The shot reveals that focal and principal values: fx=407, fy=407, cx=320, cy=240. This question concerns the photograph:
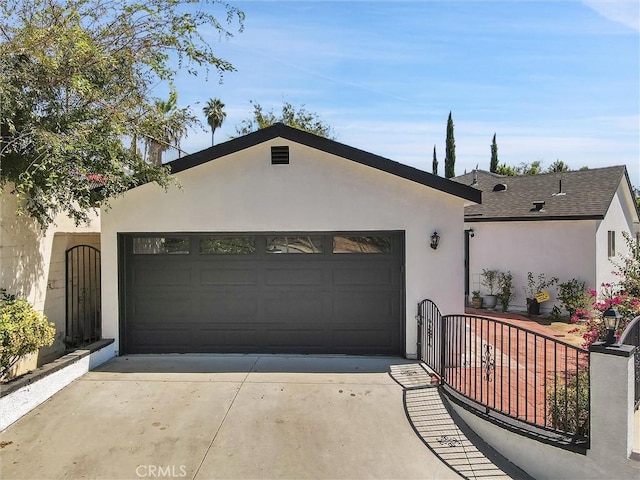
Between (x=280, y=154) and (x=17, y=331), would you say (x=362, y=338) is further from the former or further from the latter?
(x=17, y=331)

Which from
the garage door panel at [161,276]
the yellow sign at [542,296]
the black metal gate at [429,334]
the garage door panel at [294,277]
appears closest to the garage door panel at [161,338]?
the garage door panel at [161,276]

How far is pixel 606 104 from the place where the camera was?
7691mm

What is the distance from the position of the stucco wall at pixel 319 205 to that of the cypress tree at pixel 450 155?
28.0m

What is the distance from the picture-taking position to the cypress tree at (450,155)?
33562 millimetres

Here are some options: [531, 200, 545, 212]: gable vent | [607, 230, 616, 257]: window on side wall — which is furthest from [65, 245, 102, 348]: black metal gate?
[607, 230, 616, 257]: window on side wall

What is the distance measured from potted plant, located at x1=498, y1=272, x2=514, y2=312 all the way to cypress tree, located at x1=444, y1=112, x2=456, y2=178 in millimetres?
22558

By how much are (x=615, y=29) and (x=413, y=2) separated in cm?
313

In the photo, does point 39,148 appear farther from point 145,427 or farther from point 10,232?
point 145,427

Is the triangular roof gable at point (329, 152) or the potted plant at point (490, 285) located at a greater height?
the triangular roof gable at point (329, 152)

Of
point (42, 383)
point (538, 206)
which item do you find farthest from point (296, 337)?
point (538, 206)

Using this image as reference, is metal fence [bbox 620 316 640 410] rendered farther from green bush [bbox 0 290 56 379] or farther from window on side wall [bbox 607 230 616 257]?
window on side wall [bbox 607 230 616 257]

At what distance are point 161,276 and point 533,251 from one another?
33.8ft

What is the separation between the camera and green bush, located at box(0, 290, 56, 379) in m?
5.02

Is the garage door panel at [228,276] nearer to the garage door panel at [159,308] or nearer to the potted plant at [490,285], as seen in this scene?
the garage door panel at [159,308]
